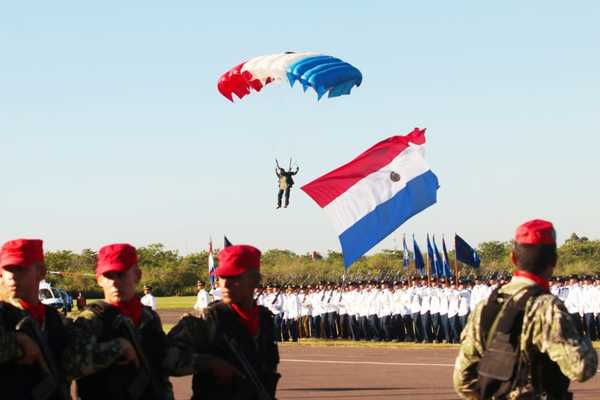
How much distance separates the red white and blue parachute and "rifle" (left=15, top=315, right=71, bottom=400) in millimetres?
17309

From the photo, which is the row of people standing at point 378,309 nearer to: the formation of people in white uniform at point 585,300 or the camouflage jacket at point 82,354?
the formation of people in white uniform at point 585,300

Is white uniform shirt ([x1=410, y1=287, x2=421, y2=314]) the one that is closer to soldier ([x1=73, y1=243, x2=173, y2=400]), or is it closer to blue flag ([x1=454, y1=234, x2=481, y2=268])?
blue flag ([x1=454, y1=234, x2=481, y2=268])

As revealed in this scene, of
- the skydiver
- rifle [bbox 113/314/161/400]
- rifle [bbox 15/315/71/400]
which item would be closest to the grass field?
the skydiver

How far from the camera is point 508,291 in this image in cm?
542

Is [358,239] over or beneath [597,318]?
over

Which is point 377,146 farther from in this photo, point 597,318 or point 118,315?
point 118,315

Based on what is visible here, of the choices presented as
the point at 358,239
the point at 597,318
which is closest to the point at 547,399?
the point at 358,239

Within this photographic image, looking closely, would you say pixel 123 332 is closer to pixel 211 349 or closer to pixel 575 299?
pixel 211 349

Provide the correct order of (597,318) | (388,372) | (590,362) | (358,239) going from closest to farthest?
(590,362) < (388,372) < (358,239) < (597,318)

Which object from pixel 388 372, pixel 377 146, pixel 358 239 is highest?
pixel 377 146

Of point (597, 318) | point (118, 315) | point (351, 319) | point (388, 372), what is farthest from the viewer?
point (351, 319)

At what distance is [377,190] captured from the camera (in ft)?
82.6

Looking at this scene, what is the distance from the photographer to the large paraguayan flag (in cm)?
2459

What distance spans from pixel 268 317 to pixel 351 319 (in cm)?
2456
